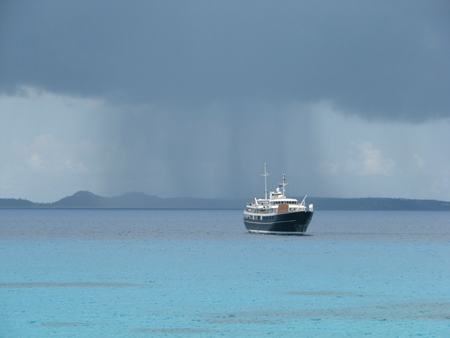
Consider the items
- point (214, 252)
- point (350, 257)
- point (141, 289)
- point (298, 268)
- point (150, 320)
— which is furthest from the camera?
point (214, 252)

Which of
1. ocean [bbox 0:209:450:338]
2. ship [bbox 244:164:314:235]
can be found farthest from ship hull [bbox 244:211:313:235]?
ocean [bbox 0:209:450:338]

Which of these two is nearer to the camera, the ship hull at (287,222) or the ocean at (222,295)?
the ocean at (222,295)

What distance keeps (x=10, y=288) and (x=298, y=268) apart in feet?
99.5

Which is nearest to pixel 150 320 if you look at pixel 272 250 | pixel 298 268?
pixel 298 268

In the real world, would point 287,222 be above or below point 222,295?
below

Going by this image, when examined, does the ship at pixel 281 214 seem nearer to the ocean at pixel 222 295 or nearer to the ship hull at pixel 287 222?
the ship hull at pixel 287 222

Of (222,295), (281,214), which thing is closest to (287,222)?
(281,214)

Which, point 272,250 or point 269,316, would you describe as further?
point 272,250

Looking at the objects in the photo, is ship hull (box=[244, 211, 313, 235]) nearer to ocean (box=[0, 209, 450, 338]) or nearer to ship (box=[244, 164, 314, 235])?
ship (box=[244, 164, 314, 235])

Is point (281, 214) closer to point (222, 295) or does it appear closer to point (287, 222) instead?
point (287, 222)

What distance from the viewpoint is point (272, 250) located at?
303 ft

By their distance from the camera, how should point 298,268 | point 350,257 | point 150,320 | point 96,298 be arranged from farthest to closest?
1. point 350,257
2. point 298,268
3. point 96,298
4. point 150,320

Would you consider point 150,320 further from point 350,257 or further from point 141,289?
point 350,257

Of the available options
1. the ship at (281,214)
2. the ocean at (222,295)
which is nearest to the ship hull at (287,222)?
the ship at (281,214)
